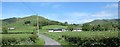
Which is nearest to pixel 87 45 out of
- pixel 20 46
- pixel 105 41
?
pixel 105 41

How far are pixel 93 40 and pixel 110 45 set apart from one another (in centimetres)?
192

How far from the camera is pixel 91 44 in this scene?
1886cm

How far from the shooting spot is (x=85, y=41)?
66.3 feet

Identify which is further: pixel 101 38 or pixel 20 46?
pixel 20 46

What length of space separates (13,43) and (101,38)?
8.54 m

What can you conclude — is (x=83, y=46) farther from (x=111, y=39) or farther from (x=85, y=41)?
(x=111, y=39)

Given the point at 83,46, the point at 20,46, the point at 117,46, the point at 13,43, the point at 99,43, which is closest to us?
the point at 117,46

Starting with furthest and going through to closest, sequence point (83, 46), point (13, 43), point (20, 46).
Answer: point (13, 43) → point (20, 46) → point (83, 46)

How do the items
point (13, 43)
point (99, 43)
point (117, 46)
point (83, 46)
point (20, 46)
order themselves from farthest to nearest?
1. point (13, 43)
2. point (20, 46)
3. point (83, 46)
4. point (99, 43)
5. point (117, 46)

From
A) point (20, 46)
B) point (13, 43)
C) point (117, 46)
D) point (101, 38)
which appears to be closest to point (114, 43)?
point (117, 46)

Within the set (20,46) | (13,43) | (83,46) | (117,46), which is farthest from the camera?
(13,43)

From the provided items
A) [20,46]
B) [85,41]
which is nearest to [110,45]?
[85,41]

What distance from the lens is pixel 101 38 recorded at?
1839cm

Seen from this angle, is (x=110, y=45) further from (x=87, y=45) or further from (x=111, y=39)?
(x=87, y=45)
